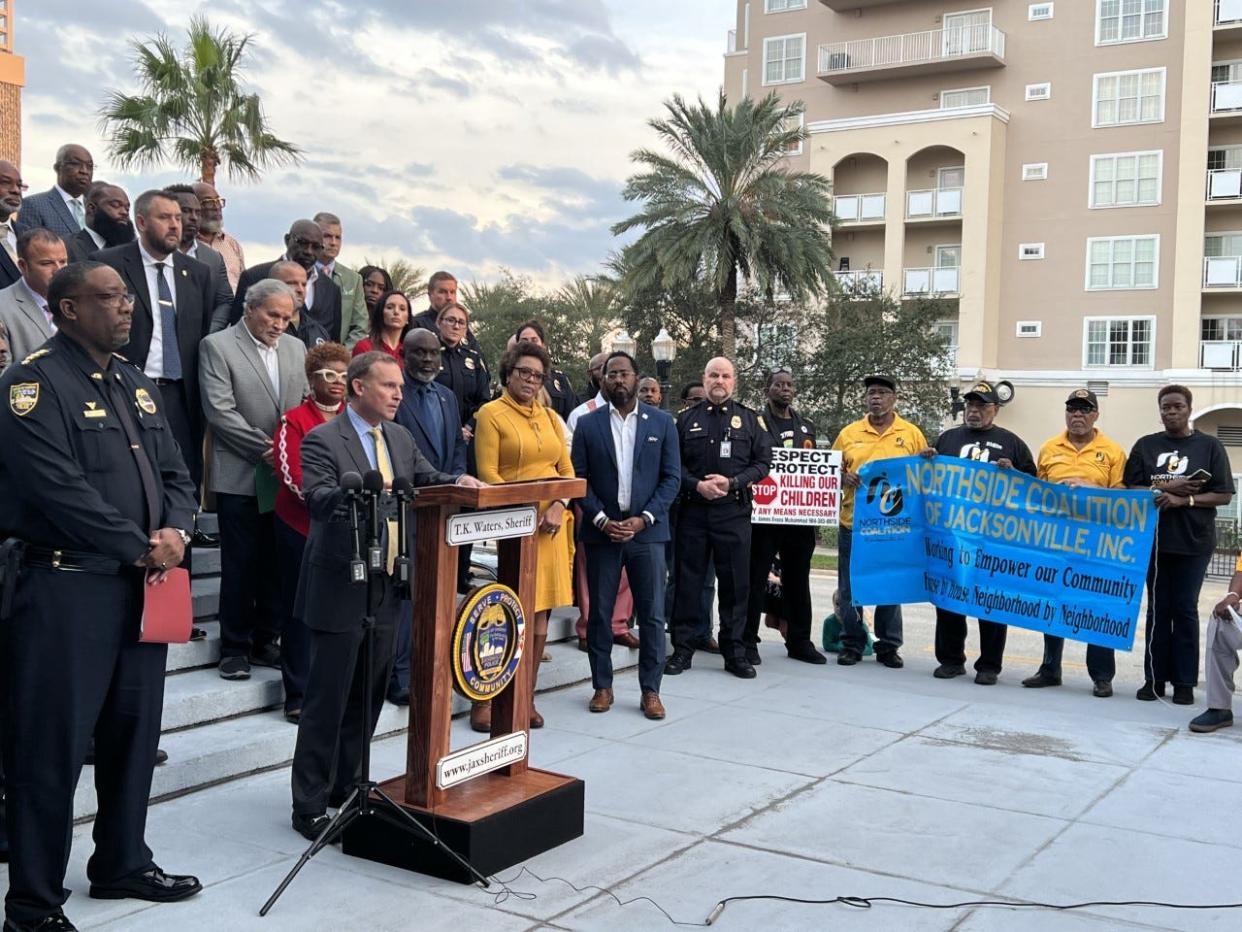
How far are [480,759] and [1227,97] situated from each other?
42067mm

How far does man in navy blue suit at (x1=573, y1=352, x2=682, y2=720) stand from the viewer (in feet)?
26.6

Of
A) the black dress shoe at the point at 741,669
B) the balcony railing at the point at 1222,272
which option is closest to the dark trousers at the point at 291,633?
the black dress shoe at the point at 741,669

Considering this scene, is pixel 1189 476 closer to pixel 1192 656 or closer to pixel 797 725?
pixel 1192 656

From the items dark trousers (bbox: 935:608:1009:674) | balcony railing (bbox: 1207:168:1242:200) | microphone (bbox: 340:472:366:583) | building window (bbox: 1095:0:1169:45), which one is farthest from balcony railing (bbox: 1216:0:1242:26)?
microphone (bbox: 340:472:366:583)

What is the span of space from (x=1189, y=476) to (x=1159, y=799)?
122 inches

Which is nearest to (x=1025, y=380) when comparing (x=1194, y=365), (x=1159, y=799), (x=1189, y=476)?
(x=1194, y=365)

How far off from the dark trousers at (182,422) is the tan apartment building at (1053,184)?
39.0 metres

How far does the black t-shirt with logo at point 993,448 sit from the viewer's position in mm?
9773

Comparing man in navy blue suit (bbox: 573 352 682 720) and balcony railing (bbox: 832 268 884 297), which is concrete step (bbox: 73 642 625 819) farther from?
balcony railing (bbox: 832 268 884 297)

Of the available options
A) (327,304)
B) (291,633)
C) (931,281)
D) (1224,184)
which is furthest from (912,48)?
(291,633)

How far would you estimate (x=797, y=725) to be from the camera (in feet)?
26.5

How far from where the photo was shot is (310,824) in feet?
18.1

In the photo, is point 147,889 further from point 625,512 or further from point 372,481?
point 625,512

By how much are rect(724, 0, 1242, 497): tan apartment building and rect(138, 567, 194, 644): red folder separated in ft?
135
